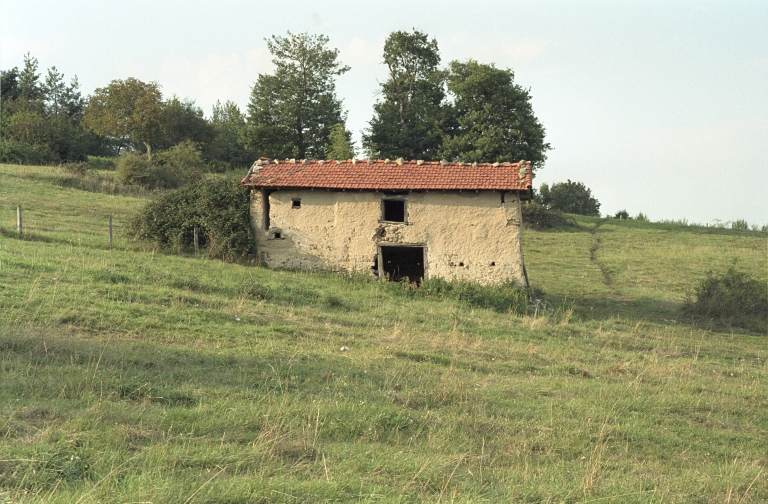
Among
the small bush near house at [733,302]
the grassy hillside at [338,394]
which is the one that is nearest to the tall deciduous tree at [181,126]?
the grassy hillside at [338,394]

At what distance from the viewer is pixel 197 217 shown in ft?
74.7

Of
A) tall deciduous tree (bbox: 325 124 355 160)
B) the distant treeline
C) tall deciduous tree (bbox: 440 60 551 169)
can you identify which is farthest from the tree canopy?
tall deciduous tree (bbox: 440 60 551 169)

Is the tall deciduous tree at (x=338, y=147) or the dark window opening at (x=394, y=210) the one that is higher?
the tall deciduous tree at (x=338, y=147)

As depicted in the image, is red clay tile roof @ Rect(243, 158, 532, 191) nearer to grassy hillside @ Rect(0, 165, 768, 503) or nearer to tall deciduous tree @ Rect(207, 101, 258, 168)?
grassy hillside @ Rect(0, 165, 768, 503)

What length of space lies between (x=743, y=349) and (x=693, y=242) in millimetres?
22042

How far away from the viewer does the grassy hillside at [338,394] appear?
608 cm

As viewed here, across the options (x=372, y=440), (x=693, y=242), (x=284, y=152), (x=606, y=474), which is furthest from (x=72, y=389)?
(x=284, y=152)

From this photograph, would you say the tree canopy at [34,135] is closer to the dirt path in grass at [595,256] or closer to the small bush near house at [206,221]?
the small bush near house at [206,221]

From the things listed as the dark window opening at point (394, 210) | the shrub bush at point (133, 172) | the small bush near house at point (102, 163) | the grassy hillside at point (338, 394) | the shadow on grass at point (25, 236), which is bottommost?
the grassy hillside at point (338, 394)

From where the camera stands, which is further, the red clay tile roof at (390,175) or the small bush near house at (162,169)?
the small bush near house at (162,169)

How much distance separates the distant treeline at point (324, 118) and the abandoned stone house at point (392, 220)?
70.1ft

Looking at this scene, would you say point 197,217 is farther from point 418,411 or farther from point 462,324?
point 418,411

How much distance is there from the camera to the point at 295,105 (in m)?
49.2

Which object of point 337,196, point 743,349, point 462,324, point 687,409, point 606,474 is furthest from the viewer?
point 337,196
